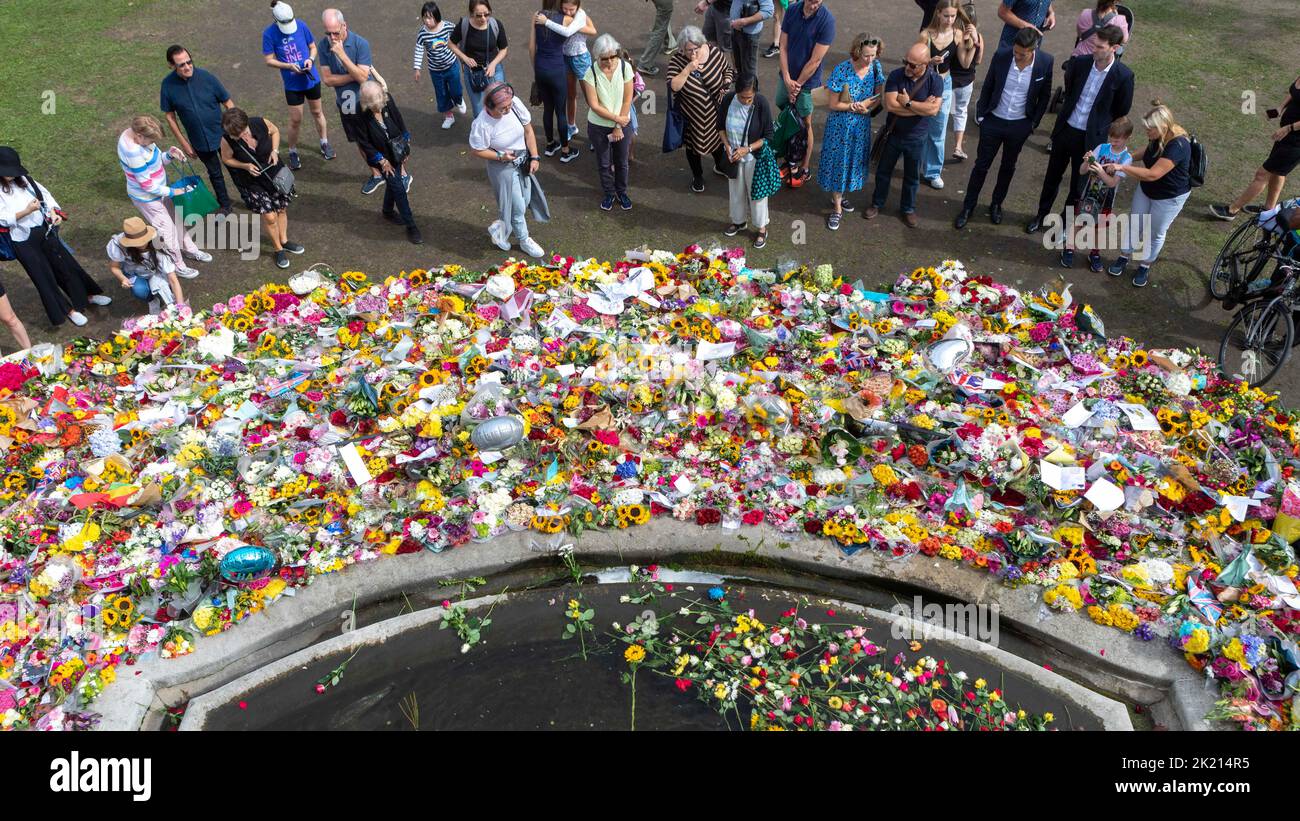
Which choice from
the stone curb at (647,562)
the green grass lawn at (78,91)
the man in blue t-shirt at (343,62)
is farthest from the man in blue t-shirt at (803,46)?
the green grass lawn at (78,91)

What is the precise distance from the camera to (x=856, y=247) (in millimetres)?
8953

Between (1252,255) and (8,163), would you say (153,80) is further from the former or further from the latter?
(1252,255)

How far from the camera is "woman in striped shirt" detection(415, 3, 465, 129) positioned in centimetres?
972

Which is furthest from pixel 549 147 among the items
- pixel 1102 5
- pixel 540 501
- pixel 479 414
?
pixel 1102 5

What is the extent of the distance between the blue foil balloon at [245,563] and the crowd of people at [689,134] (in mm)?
3526

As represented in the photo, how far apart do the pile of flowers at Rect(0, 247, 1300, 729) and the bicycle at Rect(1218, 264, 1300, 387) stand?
0.48 meters

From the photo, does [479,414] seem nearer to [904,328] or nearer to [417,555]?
[417,555]

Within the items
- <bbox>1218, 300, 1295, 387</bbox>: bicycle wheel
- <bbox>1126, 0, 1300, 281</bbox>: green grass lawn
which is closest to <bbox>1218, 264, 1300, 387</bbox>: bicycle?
<bbox>1218, 300, 1295, 387</bbox>: bicycle wheel

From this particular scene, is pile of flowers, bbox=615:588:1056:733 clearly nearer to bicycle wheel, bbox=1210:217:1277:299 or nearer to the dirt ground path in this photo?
the dirt ground path

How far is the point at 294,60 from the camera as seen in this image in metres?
9.48

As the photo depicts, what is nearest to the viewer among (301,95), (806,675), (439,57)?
(806,675)

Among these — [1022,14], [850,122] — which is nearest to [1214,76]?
[1022,14]

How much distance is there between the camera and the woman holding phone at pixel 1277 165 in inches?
328

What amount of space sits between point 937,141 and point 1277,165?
3284 millimetres
